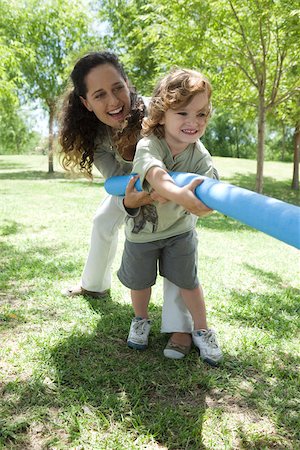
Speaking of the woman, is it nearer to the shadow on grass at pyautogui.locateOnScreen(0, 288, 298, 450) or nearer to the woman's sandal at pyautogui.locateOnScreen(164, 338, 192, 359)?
the woman's sandal at pyautogui.locateOnScreen(164, 338, 192, 359)

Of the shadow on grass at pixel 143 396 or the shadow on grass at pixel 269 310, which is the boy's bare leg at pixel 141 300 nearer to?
the shadow on grass at pixel 143 396

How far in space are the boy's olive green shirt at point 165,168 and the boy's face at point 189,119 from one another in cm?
11

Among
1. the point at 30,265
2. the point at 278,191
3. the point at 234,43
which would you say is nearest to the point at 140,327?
the point at 30,265

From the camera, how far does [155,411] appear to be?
1.93 meters

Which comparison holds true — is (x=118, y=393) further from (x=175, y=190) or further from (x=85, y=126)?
(x=85, y=126)

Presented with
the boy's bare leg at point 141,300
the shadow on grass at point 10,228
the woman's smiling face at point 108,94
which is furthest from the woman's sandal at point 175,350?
the shadow on grass at point 10,228

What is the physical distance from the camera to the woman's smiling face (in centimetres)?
239

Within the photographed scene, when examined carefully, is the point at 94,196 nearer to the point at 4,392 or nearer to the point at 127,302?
the point at 127,302

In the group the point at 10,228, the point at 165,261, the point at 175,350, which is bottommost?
the point at 10,228

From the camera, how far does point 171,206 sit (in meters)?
2.27

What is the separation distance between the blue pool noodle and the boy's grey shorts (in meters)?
0.75

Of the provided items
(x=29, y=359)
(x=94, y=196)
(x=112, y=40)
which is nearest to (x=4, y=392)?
(x=29, y=359)

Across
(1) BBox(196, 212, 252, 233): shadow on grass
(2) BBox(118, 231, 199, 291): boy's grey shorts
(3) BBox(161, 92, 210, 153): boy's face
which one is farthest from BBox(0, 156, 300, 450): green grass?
(1) BBox(196, 212, 252, 233): shadow on grass

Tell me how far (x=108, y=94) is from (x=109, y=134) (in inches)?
12.1
